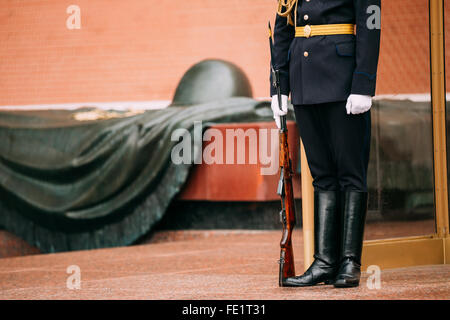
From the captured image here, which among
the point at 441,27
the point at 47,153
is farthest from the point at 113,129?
the point at 441,27

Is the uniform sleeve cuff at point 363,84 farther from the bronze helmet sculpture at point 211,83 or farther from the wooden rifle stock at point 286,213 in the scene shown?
the bronze helmet sculpture at point 211,83

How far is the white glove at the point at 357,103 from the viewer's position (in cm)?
202

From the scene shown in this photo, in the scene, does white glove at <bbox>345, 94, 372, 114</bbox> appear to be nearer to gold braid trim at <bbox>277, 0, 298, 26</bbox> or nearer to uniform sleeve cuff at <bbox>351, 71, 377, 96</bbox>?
uniform sleeve cuff at <bbox>351, 71, 377, 96</bbox>

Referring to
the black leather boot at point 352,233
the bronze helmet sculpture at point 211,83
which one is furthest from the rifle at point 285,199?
the bronze helmet sculpture at point 211,83

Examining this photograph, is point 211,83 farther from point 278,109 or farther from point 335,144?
point 335,144

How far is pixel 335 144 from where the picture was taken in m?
→ 2.13

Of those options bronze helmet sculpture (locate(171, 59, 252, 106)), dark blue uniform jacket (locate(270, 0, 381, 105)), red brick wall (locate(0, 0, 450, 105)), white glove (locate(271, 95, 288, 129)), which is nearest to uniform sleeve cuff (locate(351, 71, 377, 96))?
dark blue uniform jacket (locate(270, 0, 381, 105))

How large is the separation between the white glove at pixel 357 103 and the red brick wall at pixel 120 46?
387 cm

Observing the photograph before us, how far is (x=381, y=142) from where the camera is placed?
262 centimetres

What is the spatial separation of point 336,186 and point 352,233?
6.1 inches

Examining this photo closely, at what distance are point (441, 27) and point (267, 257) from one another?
1.28 m

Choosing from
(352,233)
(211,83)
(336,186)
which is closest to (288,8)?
(336,186)

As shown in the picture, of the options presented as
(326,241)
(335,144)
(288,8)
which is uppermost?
(288,8)

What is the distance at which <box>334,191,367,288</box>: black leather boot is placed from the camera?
2.11 meters
